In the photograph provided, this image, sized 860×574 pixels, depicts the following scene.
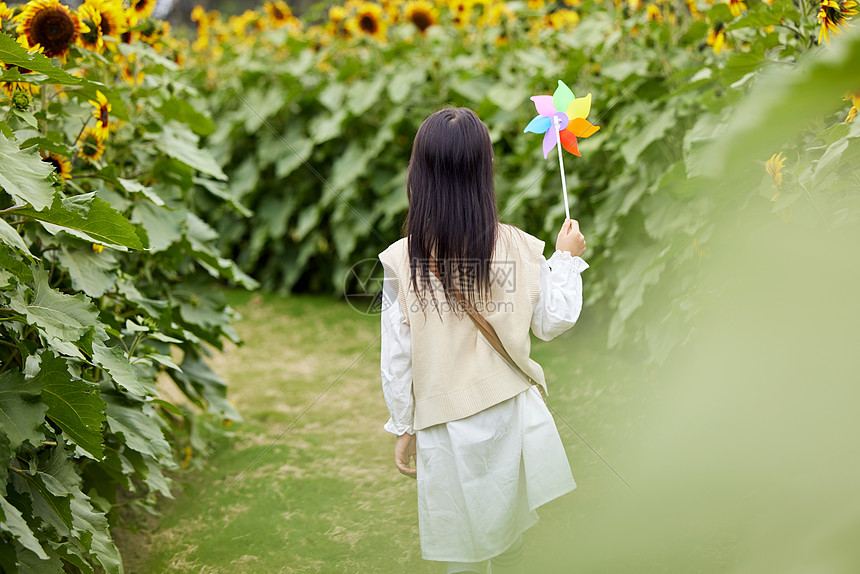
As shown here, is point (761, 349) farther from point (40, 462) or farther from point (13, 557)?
Answer: point (40, 462)

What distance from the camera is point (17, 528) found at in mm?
1557

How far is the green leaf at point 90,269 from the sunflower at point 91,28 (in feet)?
2.46

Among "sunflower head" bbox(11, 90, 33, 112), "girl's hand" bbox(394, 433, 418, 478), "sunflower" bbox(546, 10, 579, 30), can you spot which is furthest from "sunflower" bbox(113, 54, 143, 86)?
"sunflower" bbox(546, 10, 579, 30)

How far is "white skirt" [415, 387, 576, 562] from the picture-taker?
5.95 feet

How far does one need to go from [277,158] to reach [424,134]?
13.6 ft

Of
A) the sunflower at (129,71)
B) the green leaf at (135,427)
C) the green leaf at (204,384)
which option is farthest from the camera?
the green leaf at (204,384)

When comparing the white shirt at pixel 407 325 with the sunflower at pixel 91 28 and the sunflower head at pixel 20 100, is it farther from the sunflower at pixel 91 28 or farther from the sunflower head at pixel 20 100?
the sunflower at pixel 91 28

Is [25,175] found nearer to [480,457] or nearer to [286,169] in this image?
[480,457]

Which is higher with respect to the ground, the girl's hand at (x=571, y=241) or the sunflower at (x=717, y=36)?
the sunflower at (x=717, y=36)

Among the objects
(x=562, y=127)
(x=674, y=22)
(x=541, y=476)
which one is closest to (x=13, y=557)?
(x=541, y=476)

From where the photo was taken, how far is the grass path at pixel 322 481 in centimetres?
243

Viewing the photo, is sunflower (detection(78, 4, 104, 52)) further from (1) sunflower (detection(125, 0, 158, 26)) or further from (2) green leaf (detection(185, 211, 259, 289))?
(2) green leaf (detection(185, 211, 259, 289))

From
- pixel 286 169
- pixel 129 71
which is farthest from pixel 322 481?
pixel 286 169

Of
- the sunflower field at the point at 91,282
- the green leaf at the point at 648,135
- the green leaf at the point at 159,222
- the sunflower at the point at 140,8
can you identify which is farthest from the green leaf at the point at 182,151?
the green leaf at the point at 648,135
